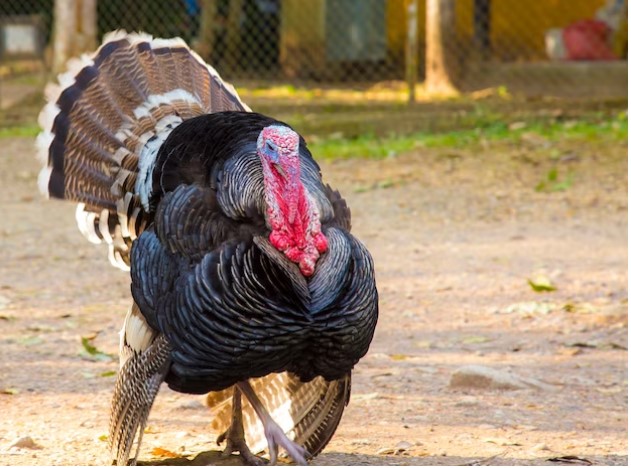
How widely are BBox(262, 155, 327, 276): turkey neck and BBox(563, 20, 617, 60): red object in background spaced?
9.28 metres

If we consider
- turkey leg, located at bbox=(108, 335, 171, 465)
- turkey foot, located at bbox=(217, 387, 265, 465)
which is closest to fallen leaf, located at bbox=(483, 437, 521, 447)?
turkey foot, located at bbox=(217, 387, 265, 465)

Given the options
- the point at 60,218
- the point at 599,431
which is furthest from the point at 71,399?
the point at 60,218

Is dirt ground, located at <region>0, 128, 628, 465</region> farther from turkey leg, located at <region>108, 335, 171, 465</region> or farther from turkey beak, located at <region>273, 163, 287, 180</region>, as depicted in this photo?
turkey beak, located at <region>273, 163, 287, 180</region>

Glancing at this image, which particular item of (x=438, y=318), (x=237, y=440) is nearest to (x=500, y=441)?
(x=237, y=440)

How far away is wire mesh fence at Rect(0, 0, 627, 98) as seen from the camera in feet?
38.2

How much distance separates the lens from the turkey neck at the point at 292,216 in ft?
10.8

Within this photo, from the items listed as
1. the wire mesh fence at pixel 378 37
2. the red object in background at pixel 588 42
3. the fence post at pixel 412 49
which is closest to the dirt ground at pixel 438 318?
the fence post at pixel 412 49

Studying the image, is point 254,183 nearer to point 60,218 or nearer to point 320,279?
point 320,279

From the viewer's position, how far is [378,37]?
12.8 m

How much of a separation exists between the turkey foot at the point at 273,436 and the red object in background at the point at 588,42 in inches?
358

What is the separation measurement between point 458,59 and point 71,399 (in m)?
7.72

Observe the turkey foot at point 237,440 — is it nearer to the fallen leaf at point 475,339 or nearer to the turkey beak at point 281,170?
the turkey beak at point 281,170

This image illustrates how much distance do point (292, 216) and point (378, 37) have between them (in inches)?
384

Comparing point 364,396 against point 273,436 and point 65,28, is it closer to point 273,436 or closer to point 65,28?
point 273,436
